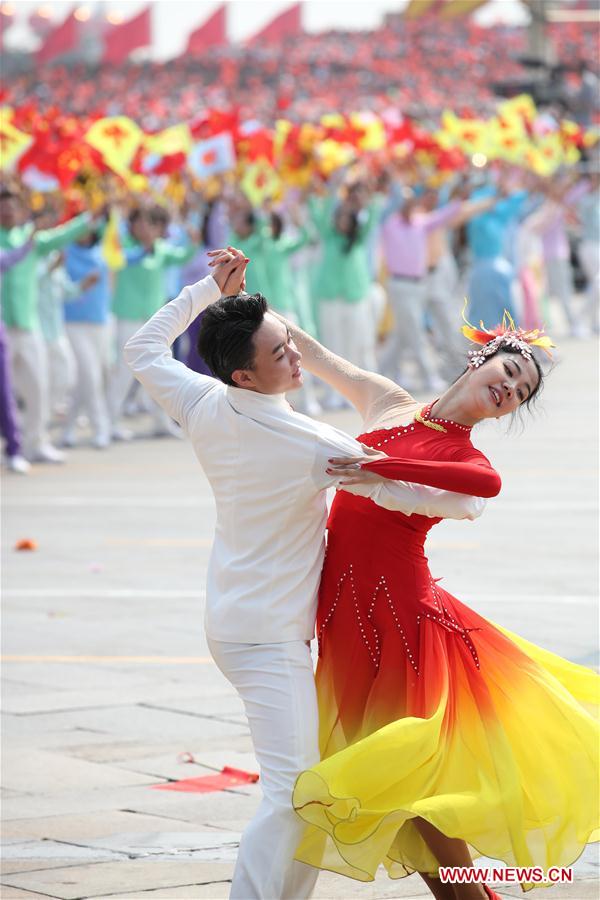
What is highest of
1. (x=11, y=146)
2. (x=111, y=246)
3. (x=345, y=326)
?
(x=11, y=146)

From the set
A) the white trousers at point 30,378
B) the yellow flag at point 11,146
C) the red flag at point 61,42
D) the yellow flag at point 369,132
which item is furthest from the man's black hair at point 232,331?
the red flag at point 61,42

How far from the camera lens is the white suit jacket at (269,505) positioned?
15.0 ft

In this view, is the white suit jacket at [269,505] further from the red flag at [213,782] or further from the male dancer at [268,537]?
the red flag at [213,782]

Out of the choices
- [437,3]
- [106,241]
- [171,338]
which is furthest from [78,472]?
[437,3]

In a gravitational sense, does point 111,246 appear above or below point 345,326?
above

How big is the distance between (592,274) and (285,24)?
86733mm

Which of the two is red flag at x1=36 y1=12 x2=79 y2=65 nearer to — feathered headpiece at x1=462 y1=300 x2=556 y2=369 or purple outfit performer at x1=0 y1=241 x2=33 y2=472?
purple outfit performer at x1=0 y1=241 x2=33 y2=472

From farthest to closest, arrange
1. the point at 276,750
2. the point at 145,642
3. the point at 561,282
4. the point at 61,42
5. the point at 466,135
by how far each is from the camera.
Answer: the point at 61,42, the point at 466,135, the point at 561,282, the point at 145,642, the point at 276,750

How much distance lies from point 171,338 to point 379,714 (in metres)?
1.13

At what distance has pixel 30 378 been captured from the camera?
51.9 feet

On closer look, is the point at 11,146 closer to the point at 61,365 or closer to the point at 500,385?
the point at 61,365

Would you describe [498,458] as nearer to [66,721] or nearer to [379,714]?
[66,721]

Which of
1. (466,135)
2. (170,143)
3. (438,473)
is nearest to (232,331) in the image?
(438,473)

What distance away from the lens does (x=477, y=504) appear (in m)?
4.64
